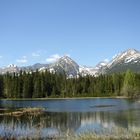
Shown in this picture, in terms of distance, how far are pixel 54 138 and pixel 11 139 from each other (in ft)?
32.6

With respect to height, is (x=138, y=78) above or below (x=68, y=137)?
above

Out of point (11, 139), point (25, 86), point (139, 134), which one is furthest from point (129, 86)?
point (11, 139)

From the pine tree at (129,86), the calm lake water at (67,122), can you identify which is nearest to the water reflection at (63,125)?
the calm lake water at (67,122)

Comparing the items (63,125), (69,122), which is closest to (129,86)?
(69,122)

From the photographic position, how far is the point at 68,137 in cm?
3475

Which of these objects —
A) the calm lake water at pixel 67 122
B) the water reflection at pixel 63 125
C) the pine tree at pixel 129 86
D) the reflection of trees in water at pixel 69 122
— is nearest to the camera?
the calm lake water at pixel 67 122

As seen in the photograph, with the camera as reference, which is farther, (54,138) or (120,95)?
(120,95)

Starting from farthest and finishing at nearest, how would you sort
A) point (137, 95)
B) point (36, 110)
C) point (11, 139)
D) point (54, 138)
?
point (137, 95) < point (36, 110) < point (54, 138) < point (11, 139)

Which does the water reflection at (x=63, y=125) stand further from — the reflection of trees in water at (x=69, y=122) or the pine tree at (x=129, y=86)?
the pine tree at (x=129, y=86)

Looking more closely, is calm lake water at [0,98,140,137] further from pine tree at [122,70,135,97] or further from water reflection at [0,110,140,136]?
pine tree at [122,70,135,97]

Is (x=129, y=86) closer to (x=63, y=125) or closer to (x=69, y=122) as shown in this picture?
(x=69, y=122)

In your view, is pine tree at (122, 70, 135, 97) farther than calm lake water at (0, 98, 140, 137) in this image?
Yes

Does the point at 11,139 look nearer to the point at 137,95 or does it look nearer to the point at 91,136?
the point at 91,136

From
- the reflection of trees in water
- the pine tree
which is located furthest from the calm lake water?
the pine tree
